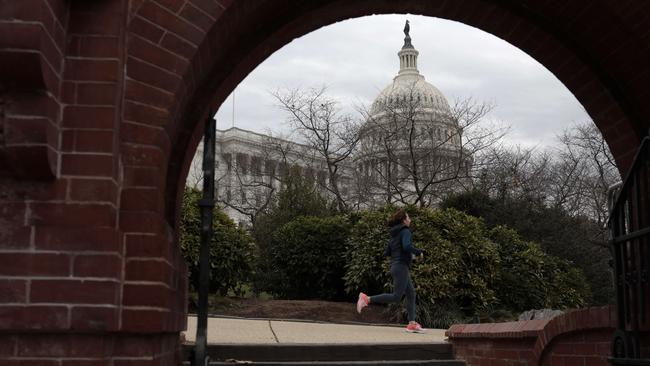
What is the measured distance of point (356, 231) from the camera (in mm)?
14227

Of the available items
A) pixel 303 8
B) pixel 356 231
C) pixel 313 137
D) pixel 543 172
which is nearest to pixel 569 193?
pixel 543 172

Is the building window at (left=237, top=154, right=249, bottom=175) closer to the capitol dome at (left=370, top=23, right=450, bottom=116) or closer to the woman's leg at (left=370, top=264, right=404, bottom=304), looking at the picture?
the capitol dome at (left=370, top=23, right=450, bottom=116)

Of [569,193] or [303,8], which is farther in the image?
[569,193]

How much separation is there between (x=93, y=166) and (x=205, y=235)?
97 centimetres

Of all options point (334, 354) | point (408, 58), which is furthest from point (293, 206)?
point (408, 58)

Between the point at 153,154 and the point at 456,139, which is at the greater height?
the point at 456,139

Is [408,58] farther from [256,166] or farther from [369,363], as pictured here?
[369,363]

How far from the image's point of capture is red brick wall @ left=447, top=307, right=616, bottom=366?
4164 mm

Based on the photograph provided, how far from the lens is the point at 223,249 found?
1352 centimetres

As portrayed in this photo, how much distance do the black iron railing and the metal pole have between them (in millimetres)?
2192

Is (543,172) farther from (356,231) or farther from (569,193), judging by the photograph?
(356,231)

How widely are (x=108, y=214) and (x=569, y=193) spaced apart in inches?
1127

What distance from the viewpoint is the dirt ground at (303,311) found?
12008 millimetres

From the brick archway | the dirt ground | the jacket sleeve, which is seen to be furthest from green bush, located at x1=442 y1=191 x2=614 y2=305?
the brick archway
